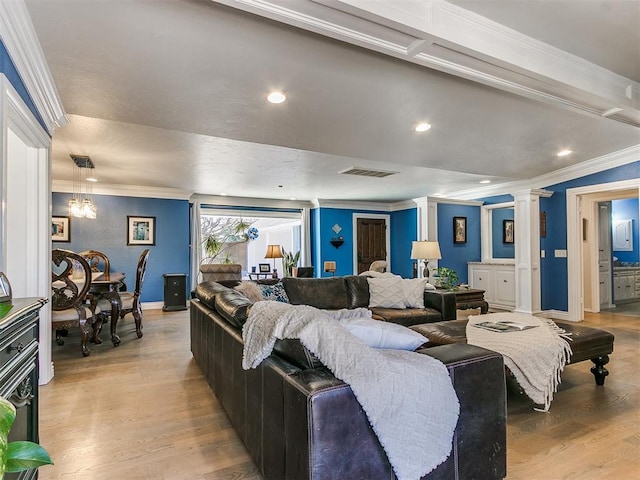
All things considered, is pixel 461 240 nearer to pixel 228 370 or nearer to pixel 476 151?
pixel 476 151

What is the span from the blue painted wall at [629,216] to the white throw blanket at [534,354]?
6955mm

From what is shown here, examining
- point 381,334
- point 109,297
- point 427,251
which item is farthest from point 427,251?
point 109,297

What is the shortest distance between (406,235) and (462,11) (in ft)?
23.9

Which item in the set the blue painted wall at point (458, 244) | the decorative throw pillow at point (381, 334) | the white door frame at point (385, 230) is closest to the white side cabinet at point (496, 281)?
the blue painted wall at point (458, 244)

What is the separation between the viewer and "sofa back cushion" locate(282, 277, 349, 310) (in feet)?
13.8

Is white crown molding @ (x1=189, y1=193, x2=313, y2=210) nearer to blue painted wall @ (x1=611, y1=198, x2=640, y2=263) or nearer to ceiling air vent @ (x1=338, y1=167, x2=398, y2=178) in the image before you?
ceiling air vent @ (x1=338, y1=167, x2=398, y2=178)

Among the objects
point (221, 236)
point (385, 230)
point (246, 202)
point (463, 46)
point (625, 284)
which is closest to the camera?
point (463, 46)

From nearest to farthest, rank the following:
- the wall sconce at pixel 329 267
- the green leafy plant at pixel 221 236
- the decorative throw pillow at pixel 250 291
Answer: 1. the decorative throw pillow at pixel 250 291
2. the green leafy plant at pixel 221 236
3. the wall sconce at pixel 329 267

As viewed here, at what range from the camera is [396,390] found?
1300 millimetres

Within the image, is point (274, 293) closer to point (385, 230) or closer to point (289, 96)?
point (289, 96)

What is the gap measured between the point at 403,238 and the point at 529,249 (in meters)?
3.54

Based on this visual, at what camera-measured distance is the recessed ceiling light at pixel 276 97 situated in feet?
9.30

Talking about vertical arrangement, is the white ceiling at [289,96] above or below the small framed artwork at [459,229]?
above

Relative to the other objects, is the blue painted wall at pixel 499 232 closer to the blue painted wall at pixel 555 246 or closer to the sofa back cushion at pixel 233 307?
the blue painted wall at pixel 555 246
